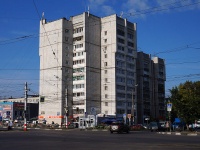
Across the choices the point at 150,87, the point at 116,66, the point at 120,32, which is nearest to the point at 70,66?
the point at 116,66

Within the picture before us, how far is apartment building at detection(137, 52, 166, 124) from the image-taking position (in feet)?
410

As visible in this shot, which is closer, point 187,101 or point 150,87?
point 187,101

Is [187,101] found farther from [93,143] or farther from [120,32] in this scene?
[120,32]

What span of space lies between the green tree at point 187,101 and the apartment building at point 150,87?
7118cm

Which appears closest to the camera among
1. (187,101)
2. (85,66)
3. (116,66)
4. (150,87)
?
(187,101)

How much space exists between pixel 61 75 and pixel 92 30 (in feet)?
59.7

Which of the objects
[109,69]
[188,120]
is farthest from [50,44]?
[188,120]

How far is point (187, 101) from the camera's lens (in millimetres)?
48531

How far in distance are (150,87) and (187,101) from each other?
8430cm

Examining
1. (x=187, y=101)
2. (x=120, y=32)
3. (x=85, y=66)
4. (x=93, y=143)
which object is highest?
(x=120, y=32)

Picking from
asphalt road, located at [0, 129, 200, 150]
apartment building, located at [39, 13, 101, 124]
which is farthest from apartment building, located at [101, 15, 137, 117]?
asphalt road, located at [0, 129, 200, 150]

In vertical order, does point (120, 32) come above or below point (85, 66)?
above

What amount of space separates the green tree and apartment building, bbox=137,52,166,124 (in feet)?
234

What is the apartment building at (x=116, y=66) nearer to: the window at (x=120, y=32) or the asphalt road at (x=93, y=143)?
the window at (x=120, y=32)
